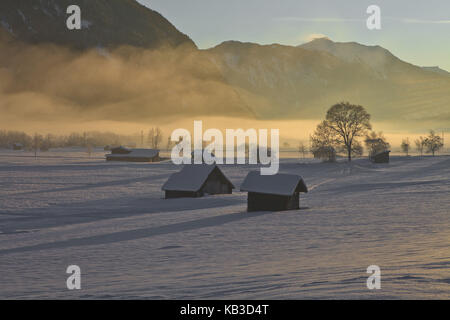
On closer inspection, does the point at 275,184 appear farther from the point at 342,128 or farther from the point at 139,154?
the point at 139,154

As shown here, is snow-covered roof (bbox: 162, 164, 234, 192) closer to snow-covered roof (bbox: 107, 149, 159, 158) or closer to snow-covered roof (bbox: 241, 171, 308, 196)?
snow-covered roof (bbox: 241, 171, 308, 196)

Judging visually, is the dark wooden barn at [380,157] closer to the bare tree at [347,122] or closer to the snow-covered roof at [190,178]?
the bare tree at [347,122]

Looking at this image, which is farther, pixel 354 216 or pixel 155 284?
pixel 354 216

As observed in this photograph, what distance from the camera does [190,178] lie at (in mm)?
49625

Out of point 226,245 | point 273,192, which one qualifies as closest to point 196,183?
point 273,192

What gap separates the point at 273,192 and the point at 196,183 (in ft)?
46.4

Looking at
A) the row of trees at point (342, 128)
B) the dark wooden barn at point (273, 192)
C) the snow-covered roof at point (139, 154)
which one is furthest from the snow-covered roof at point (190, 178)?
the snow-covered roof at point (139, 154)

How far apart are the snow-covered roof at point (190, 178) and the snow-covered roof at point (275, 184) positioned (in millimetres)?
12053

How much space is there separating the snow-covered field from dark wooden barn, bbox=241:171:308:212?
4.19 ft

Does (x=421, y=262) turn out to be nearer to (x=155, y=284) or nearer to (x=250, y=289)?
(x=250, y=289)

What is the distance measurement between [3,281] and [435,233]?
19.0m

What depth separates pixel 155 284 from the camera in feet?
46.3

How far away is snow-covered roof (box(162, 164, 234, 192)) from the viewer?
48.5 m
